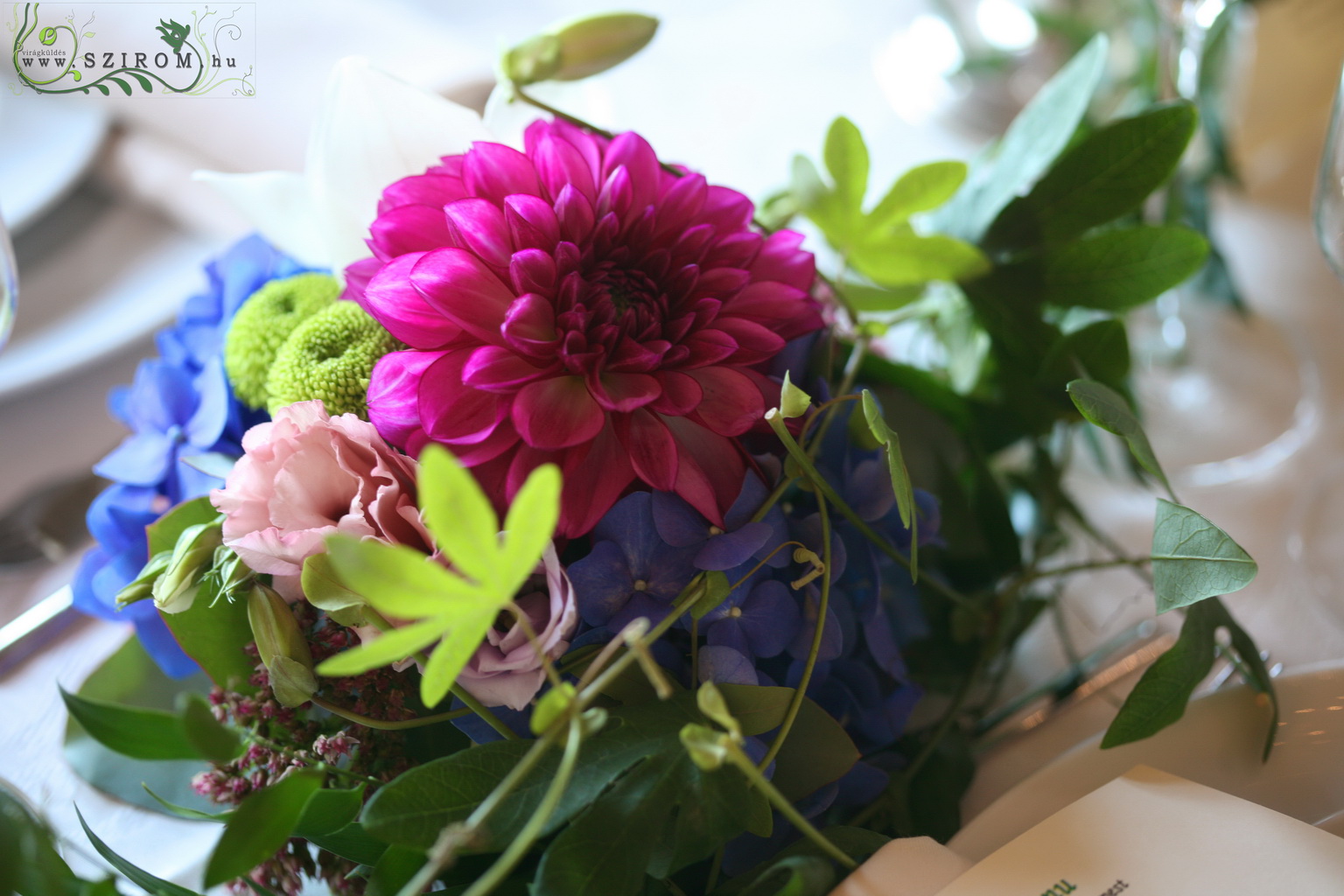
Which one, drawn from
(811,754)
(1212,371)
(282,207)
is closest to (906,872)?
(811,754)

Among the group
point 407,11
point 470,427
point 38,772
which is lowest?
point 38,772

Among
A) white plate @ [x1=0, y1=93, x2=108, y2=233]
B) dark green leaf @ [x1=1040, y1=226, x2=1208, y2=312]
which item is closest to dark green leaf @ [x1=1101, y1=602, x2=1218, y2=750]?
dark green leaf @ [x1=1040, y1=226, x2=1208, y2=312]

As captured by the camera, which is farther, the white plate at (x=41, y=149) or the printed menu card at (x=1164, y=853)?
the white plate at (x=41, y=149)

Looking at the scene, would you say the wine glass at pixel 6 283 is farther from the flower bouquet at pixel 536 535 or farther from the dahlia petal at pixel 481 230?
the dahlia petal at pixel 481 230

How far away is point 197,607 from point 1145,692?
23 centimetres

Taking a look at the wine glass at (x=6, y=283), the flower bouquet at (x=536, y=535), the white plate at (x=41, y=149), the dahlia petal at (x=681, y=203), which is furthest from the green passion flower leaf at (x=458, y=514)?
the white plate at (x=41, y=149)

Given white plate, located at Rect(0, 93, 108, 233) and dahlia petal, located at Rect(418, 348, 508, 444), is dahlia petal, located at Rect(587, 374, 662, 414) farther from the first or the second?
white plate, located at Rect(0, 93, 108, 233)

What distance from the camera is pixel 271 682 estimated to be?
0.65 ft

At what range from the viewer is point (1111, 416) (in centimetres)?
21

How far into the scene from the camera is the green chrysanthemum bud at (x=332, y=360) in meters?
0.22

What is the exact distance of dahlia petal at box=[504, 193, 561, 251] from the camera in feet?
0.66

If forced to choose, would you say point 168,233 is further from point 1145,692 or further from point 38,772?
point 1145,692

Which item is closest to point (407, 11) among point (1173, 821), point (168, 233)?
point (168, 233)

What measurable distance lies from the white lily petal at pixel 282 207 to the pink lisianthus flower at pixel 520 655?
133mm
